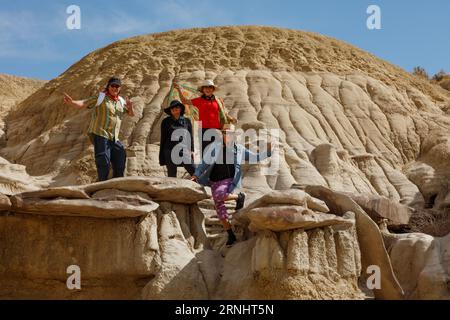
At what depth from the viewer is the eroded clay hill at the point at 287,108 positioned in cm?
1956

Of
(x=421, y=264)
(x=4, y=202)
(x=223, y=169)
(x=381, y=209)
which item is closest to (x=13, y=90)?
(x=381, y=209)

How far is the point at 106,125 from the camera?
1007 centimetres

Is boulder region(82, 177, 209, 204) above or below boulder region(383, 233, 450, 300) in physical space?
above

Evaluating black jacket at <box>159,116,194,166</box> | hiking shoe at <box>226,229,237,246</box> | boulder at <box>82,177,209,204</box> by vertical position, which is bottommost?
hiking shoe at <box>226,229,237,246</box>

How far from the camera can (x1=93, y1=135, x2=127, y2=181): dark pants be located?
9938 mm

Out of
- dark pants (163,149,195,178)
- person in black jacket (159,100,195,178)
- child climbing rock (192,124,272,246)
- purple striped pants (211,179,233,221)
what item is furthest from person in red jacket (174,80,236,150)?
purple striped pants (211,179,233,221)

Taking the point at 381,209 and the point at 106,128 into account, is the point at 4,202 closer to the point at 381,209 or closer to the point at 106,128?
the point at 106,128

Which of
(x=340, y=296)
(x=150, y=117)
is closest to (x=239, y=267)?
(x=340, y=296)

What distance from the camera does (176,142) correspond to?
1034 centimetres

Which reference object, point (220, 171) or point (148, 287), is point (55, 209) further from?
point (220, 171)

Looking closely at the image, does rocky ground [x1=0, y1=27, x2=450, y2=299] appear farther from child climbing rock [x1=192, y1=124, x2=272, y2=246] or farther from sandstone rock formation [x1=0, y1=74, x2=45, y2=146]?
sandstone rock formation [x1=0, y1=74, x2=45, y2=146]

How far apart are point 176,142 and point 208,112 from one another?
2.40 feet

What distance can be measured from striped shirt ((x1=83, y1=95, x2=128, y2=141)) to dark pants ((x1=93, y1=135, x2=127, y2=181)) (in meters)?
0.09

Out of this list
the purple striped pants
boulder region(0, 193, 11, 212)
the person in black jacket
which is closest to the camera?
boulder region(0, 193, 11, 212)
